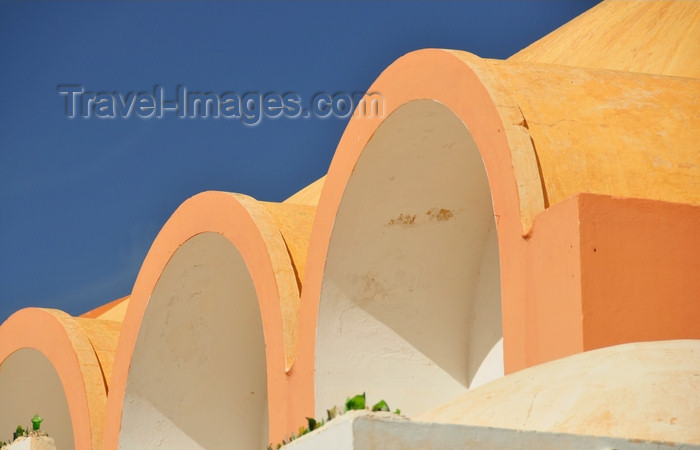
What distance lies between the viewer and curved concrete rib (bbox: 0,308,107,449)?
37.4 ft

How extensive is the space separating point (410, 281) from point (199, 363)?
286 cm

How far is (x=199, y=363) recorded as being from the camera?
35.7 feet

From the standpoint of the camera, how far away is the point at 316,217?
340 inches

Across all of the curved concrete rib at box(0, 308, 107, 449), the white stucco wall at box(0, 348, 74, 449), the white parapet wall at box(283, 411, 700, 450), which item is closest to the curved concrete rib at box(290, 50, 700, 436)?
the white parapet wall at box(283, 411, 700, 450)

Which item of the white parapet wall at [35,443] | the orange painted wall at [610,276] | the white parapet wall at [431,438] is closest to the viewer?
the white parapet wall at [431,438]

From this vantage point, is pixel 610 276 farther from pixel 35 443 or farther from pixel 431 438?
pixel 35 443

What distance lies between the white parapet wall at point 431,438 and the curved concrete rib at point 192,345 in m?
5.79

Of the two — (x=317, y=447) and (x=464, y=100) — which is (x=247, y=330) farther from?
(x=317, y=447)

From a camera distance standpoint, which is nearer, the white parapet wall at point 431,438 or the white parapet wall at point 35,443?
the white parapet wall at point 431,438

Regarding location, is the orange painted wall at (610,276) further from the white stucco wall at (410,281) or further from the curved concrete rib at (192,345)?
the curved concrete rib at (192,345)

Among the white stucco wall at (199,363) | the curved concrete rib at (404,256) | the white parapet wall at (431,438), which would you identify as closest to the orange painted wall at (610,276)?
the white parapet wall at (431,438)

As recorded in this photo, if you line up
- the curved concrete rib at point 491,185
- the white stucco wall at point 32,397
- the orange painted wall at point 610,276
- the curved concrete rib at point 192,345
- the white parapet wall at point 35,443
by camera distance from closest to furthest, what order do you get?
the orange painted wall at point 610,276 < the curved concrete rib at point 491,185 < the white parapet wall at point 35,443 < the curved concrete rib at point 192,345 < the white stucco wall at point 32,397

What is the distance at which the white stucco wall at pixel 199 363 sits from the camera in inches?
411

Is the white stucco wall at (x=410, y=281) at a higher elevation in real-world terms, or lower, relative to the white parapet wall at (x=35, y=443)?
higher
